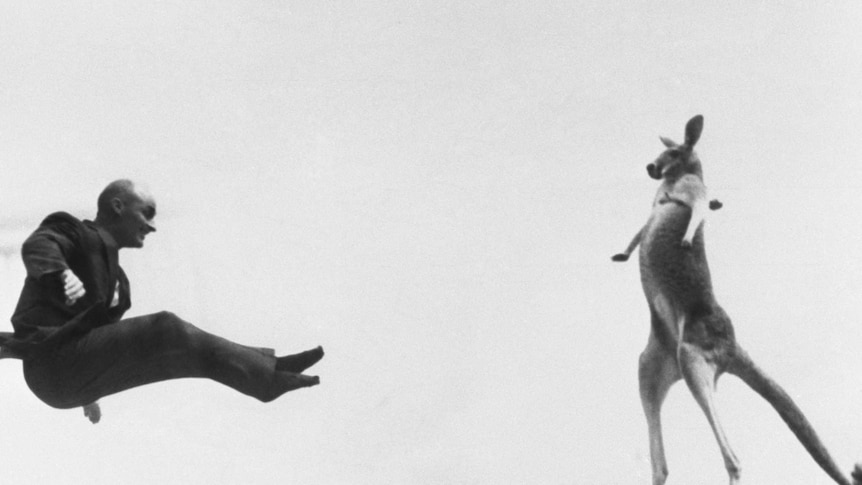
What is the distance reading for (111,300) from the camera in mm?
8508

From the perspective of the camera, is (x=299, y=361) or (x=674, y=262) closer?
(x=299, y=361)

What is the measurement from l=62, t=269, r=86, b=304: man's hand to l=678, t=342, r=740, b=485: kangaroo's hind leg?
4.31 metres

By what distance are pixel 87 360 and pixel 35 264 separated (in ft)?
2.26

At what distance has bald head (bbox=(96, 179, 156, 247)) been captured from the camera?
344 inches

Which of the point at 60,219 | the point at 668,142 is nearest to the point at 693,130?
the point at 668,142

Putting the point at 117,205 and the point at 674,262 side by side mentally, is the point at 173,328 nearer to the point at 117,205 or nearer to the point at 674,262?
the point at 117,205

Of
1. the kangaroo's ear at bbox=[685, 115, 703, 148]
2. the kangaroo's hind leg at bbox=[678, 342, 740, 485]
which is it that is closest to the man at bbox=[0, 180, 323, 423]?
the kangaroo's hind leg at bbox=[678, 342, 740, 485]

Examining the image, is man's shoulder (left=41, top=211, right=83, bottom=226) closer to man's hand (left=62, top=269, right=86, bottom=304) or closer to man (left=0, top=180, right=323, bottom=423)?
man (left=0, top=180, right=323, bottom=423)

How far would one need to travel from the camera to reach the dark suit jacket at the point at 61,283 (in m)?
8.05

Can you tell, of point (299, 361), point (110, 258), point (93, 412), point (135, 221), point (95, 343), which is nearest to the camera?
point (299, 361)

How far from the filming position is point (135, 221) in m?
8.76

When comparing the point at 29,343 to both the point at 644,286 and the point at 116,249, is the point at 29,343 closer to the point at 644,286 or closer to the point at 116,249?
the point at 116,249

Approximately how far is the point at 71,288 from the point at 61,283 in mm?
120

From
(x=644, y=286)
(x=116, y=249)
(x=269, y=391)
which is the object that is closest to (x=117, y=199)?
(x=116, y=249)
